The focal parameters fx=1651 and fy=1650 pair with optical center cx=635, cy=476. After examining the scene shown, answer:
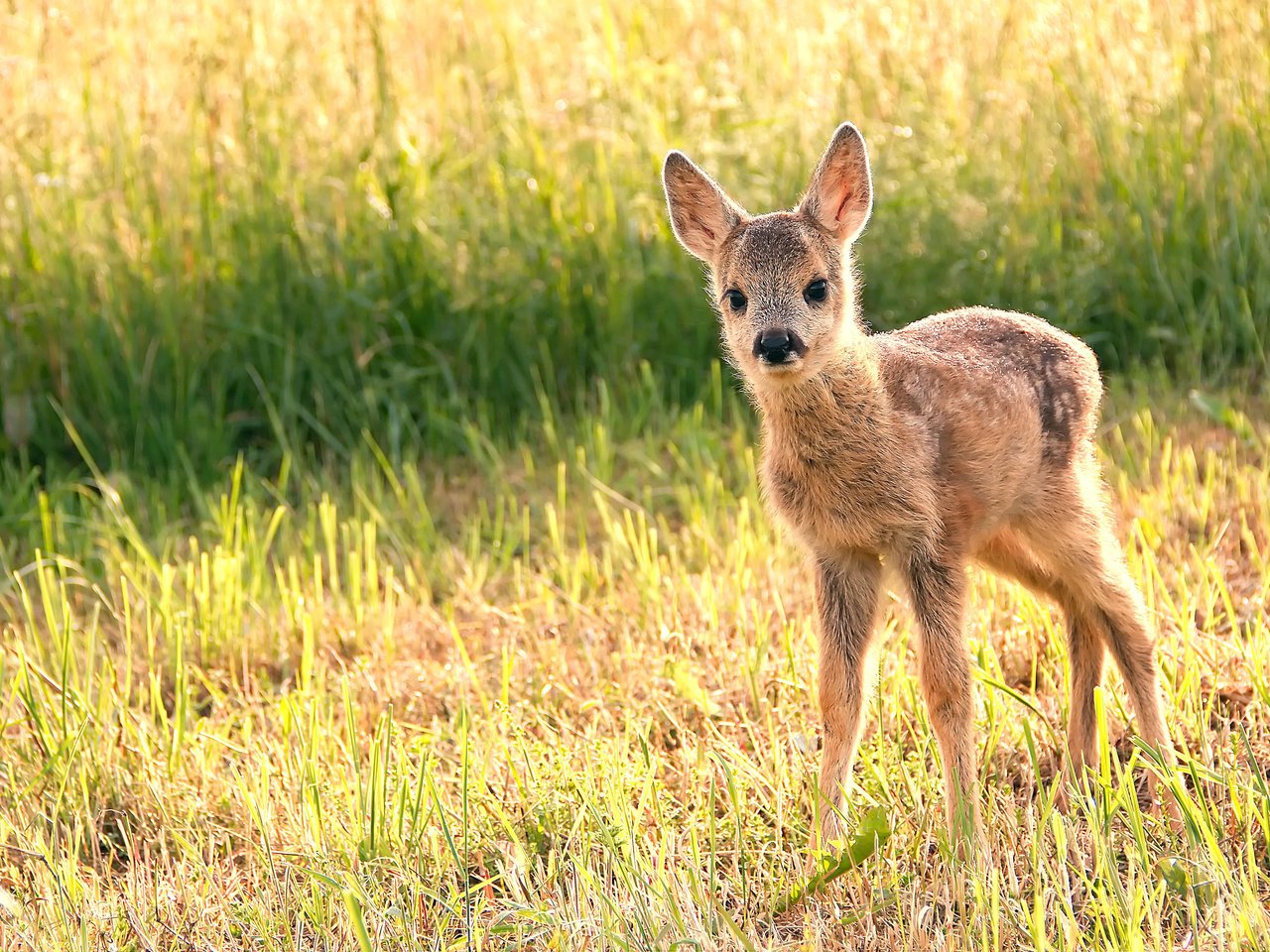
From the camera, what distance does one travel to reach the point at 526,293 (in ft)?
22.8

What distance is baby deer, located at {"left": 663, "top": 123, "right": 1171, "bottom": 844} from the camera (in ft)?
12.7

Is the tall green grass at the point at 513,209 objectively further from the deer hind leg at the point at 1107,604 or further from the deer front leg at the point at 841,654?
the deer front leg at the point at 841,654

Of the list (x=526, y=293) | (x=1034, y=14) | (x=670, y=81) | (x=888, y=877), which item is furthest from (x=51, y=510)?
(x=1034, y=14)

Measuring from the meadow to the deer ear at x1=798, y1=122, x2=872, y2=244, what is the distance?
3.88ft

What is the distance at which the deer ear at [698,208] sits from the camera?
4.48 metres

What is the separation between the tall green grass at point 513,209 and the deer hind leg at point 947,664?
3.06 metres

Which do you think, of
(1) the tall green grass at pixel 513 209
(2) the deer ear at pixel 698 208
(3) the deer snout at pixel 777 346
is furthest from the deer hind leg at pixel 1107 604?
(1) the tall green grass at pixel 513 209

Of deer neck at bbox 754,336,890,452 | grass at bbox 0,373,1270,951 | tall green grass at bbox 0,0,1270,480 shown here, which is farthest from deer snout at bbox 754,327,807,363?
tall green grass at bbox 0,0,1270,480

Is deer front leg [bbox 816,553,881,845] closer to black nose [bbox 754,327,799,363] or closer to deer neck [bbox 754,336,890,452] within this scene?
deer neck [bbox 754,336,890,452]

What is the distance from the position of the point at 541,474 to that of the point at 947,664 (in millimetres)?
2944

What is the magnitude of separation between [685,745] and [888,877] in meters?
0.81

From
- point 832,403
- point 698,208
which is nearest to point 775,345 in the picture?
point 832,403

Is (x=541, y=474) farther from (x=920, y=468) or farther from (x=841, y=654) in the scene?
(x=920, y=468)

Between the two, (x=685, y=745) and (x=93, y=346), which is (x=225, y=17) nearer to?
(x=93, y=346)
